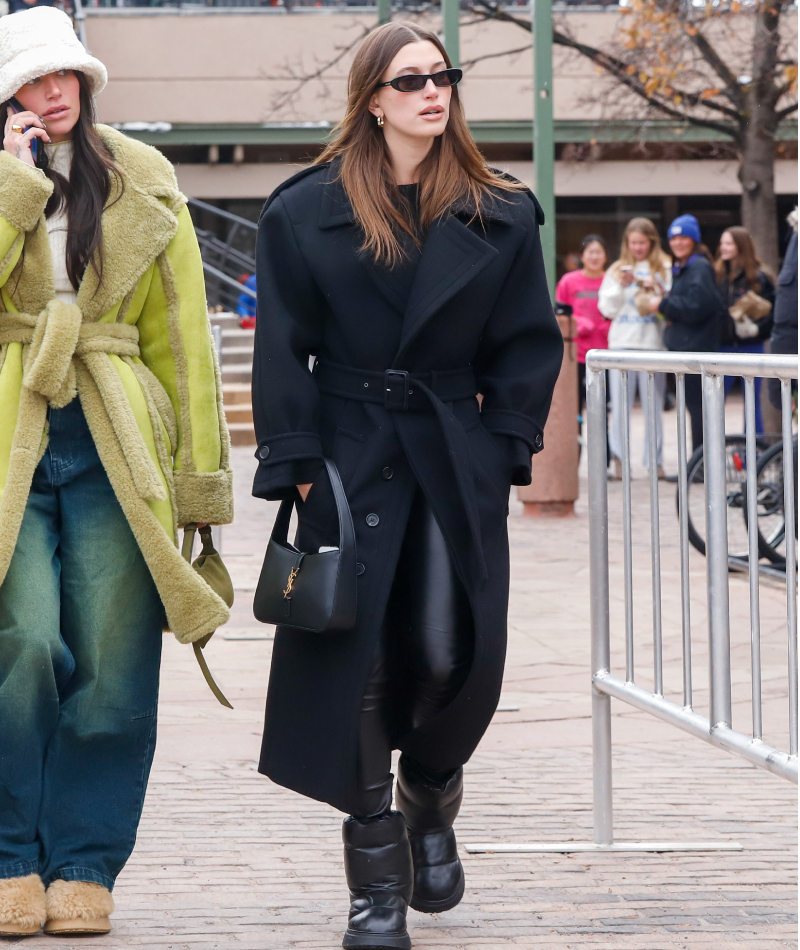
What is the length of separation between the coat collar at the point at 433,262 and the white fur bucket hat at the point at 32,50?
640mm

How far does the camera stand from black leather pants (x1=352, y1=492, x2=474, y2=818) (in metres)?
3.09

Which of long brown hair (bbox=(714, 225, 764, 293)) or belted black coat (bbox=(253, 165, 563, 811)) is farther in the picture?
long brown hair (bbox=(714, 225, 764, 293))

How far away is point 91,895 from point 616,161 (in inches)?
930

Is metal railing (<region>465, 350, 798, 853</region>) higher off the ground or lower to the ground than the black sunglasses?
lower

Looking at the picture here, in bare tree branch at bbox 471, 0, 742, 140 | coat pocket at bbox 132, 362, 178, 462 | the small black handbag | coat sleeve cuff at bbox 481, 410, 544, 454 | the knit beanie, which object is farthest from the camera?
bare tree branch at bbox 471, 0, 742, 140

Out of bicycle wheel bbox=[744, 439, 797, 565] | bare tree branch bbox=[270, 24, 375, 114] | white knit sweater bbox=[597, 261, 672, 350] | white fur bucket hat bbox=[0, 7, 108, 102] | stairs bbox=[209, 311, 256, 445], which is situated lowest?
stairs bbox=[209, 311, 256, 445]

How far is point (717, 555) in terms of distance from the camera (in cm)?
328

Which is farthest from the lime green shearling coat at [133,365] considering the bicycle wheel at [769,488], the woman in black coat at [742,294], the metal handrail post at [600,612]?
the woman in black coat at [742,294]

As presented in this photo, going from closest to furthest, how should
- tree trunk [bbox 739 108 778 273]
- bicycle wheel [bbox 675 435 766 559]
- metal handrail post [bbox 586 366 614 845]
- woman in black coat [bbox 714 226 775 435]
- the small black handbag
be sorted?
the small black handbag → metal handrail post [bbox 586 366 614 845] → bicycle wheel [bbox 675 435 766 559] → woman in black coat [bbox 714 226 775 435] → tree trunk [bbox 739 108 778 273]

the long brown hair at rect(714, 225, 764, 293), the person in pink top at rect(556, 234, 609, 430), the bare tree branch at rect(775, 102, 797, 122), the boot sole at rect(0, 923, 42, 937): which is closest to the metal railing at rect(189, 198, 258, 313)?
the bare tree branch at rect(775, 102, 797, 122)

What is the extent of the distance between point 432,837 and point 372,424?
95cm

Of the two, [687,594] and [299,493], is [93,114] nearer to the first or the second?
[299,493]

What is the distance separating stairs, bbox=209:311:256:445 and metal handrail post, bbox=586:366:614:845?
10.5 m

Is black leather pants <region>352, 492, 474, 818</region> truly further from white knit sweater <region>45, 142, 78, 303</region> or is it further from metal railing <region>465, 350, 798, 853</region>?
white knit sweater <region>45, 142, 78, 303</region>
